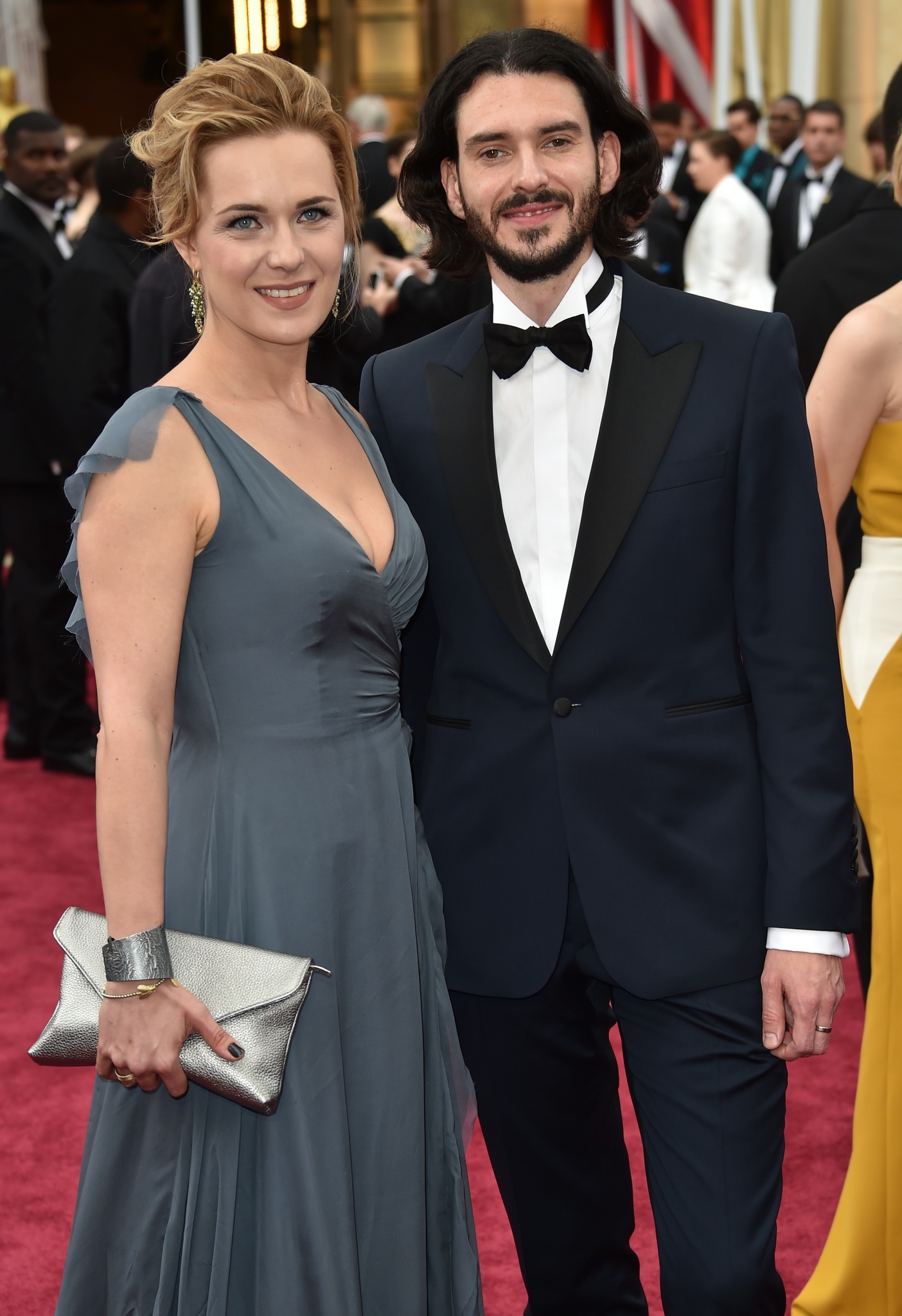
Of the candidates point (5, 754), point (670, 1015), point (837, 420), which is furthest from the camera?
point (5, 754)

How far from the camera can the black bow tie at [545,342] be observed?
75.2 inches

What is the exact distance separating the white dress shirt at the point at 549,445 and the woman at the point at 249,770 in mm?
185

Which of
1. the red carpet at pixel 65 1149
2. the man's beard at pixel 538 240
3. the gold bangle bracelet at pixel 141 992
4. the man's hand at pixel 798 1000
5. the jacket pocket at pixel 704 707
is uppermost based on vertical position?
the man's beard at pixel 538 240

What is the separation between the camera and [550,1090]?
2.02 m

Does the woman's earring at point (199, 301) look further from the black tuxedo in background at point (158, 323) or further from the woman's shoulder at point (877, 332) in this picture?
the black tuxedo in background at point (158, 323)

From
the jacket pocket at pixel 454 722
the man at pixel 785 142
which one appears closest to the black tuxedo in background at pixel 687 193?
the man at pixel 785 142

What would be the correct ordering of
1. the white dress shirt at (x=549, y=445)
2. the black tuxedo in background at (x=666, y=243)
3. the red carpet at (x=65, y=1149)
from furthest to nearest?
1. the black tuxedo in background at (x=666, y=243)
2. the red carpet at (x=65, y=1149)
3. the white dress shirt at (x=549, y=445)

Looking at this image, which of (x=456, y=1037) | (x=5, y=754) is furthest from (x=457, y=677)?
(x=5, y=754)

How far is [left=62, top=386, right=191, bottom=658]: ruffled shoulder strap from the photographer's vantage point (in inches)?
63.9

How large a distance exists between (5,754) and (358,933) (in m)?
4.45

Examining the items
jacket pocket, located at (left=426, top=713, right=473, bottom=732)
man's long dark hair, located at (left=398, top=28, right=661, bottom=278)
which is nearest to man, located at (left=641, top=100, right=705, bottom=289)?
man's long dark hair, located at (left=398, top=28, right=661, bottom=278)

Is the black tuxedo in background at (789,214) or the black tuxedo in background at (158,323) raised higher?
the black tuxedo in background at (789,214)

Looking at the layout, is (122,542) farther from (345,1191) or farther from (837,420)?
(837,420)

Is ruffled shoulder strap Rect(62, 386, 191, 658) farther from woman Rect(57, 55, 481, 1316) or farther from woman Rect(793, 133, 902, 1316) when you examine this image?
woman Rect(793, 133, 902, 1316)
